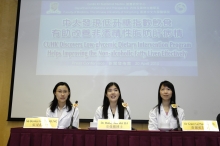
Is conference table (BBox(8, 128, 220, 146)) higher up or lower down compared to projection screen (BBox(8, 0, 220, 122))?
lower down

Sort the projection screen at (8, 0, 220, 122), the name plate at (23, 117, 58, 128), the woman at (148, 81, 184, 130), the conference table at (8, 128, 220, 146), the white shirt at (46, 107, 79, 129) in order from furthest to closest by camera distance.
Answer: the projection screen at (8, 0, 220, 122) → the white shirt at (46, 107, 79, 129) → the woman at (148, 81, 184, 130) → the name plate at (23, 117, 58, 128) → the conference table at (8, 128, 220, 146)

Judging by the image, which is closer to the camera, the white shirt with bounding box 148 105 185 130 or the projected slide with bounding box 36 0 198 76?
the white shirt with bounding box 148 105 185 130

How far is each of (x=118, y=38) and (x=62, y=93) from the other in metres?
1.42

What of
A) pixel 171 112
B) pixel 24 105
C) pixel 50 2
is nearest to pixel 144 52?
pixel 171 112

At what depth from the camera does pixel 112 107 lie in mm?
2486

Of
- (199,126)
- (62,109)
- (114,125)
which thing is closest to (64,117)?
(62,109)

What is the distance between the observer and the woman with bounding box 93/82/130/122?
2385 millimetres

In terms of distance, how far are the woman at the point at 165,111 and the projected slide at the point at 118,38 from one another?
1.01 metres

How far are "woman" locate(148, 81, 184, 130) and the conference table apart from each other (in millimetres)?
636

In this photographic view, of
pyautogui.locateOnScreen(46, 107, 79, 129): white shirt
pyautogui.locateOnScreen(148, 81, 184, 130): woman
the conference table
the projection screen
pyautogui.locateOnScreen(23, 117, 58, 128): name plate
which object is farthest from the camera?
the projection screen

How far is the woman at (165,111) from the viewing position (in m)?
2.23

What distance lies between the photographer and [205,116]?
10.5ft

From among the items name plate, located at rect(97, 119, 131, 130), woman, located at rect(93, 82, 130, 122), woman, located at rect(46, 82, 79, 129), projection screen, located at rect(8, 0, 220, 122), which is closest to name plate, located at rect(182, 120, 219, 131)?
name plate, located at rect(97, 119, 131, 130)

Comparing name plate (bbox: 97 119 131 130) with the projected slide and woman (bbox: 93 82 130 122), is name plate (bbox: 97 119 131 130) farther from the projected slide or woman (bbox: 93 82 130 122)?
the projected slide
